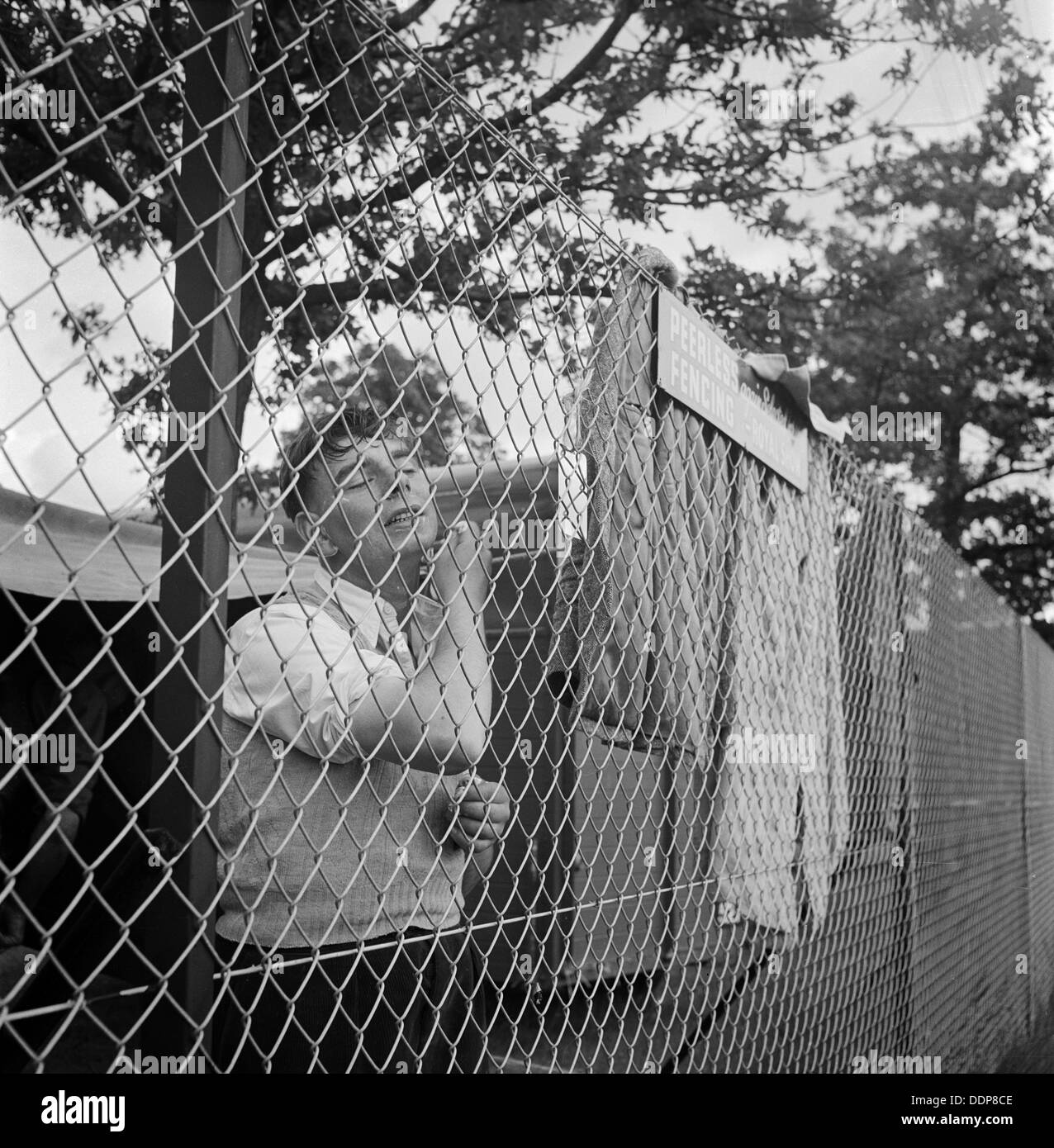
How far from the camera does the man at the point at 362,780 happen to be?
1.64 meters

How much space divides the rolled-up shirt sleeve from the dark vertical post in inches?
8.2

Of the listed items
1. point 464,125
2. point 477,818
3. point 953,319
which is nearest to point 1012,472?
point 953,319

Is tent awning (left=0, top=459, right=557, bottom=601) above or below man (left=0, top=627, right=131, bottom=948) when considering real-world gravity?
above

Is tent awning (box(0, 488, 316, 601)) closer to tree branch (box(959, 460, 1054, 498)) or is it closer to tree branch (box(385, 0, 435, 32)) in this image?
tree branch (box(385, 0, 435, 32))

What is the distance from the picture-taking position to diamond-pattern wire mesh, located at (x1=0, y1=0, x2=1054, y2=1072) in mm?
1324

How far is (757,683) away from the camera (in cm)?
326

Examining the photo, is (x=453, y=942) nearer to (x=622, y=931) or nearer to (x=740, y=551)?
(x=740, y=551)

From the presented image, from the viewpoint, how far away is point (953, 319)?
1273cm

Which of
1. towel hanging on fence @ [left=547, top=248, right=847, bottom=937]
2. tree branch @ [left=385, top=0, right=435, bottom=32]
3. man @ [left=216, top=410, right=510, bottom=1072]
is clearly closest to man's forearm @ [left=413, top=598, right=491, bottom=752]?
man @ [left=216, top=410, right=510, bottom=1072]

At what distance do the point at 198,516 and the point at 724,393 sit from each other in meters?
1.91

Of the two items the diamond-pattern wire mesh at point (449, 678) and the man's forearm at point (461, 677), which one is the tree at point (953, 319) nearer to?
the diamond-pattern wire mesh at point (449, 678)

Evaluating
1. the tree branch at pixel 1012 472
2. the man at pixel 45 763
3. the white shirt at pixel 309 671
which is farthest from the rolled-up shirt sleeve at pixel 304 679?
the tree branch at pixel 1012 472

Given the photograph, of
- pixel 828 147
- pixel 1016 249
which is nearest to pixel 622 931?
pixel 828 147

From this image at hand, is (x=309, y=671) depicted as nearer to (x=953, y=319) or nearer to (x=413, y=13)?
(x=413, y=13)
